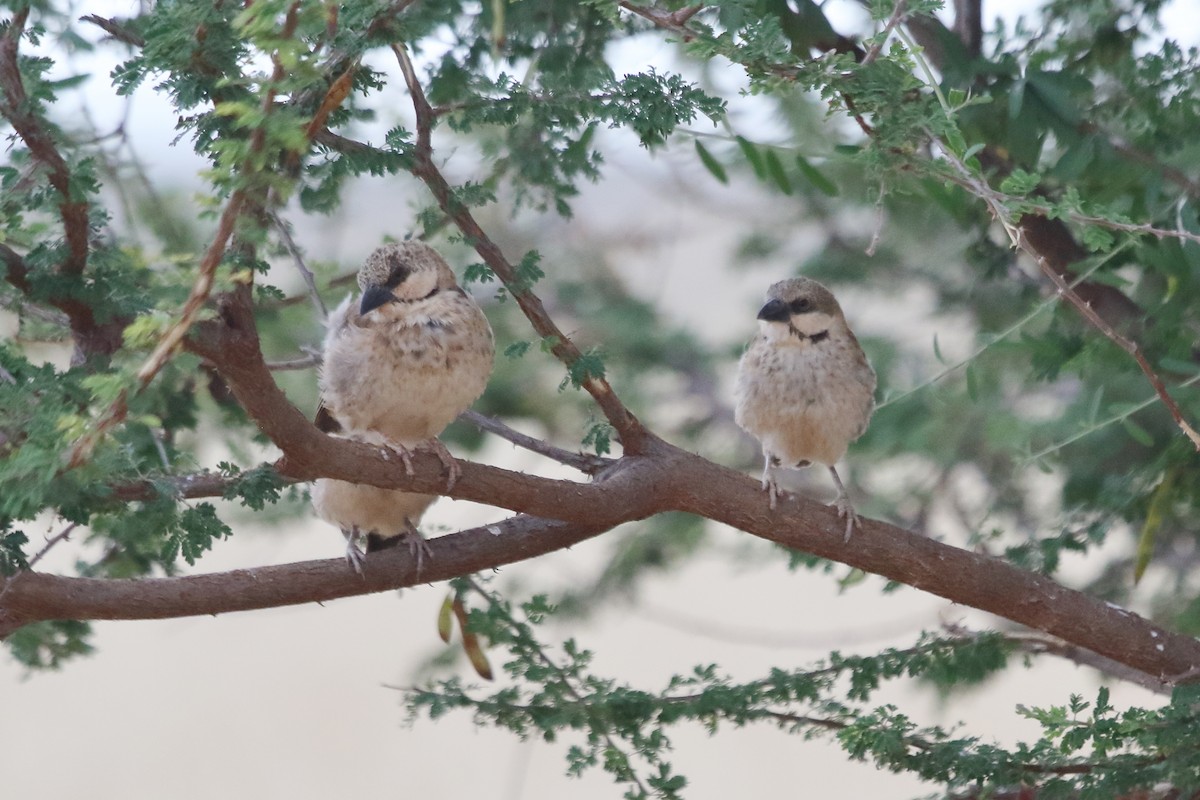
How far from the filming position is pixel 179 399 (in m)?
2.51

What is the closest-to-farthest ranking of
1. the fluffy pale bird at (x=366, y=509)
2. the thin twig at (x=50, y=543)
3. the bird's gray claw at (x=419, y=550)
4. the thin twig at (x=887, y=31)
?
the thin twig at (x=887, y=31), the thin twig at (x=50, y=543), the bird's gray claw at (x=419, y=550), the fluffy pale bird at (x=366, y=509)

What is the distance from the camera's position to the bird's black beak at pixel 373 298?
7.75 feet

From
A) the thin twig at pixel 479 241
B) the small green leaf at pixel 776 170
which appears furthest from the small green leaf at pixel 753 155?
the thin twig at pixel 479 241

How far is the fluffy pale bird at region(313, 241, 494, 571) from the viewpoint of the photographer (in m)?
2.32

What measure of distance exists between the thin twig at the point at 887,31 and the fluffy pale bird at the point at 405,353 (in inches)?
35.4

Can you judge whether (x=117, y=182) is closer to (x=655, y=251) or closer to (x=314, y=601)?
(x=314, y=601)

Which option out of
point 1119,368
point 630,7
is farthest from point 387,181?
point 1119,368

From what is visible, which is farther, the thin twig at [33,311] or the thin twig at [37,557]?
the thin twig at [33,311]

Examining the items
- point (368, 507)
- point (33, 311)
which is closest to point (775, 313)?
point (368, 507)

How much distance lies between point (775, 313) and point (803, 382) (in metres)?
0.14

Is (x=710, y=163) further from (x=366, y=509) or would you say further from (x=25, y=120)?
(x=25, y=120)

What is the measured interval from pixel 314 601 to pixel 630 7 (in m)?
0.92

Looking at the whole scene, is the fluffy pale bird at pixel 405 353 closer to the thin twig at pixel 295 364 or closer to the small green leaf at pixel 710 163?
the thin twig at pixel 295 364

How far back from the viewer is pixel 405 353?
2330 millimetres
